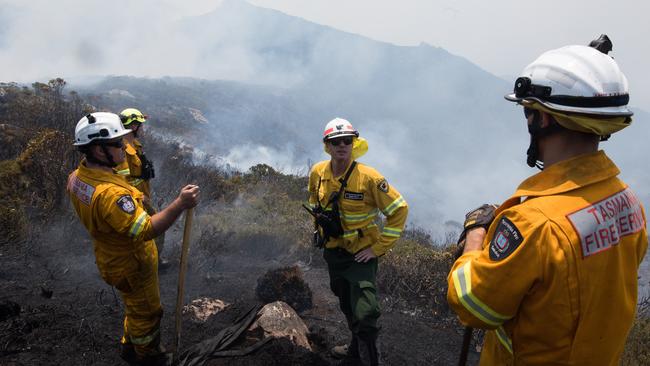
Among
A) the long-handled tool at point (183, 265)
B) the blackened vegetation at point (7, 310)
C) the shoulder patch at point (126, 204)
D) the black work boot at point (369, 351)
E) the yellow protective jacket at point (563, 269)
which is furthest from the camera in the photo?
the blackened vegetation at point (7, 310)

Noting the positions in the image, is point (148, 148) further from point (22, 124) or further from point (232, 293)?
point (232, 293)

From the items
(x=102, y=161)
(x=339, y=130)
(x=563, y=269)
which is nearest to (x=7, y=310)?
(x=102, y=161)

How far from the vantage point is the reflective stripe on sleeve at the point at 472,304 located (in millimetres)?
1374

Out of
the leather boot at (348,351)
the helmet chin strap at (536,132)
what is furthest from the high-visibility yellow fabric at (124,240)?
the helmet chin strap at (536,132)

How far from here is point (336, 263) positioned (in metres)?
3.56

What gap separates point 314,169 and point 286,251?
13.6ft

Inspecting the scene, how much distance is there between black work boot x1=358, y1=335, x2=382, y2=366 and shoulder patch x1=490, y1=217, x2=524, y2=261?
225cm

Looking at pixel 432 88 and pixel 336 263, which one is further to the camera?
pixel 432 88

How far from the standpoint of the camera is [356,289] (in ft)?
11.0

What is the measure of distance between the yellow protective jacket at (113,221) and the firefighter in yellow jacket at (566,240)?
2.25m

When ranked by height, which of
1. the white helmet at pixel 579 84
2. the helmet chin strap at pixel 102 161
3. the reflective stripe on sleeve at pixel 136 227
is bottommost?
the reflective stripe on sleeve at pixel 136 227

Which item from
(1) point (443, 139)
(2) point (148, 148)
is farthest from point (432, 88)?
(2) point (148, 148)

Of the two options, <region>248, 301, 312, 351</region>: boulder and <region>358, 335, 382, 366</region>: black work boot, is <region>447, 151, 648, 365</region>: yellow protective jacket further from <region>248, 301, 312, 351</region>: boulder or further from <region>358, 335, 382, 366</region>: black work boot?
<region>248, 301, 312, 351</region>: boulder

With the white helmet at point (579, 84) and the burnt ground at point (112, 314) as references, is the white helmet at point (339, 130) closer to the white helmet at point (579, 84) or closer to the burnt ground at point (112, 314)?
the burnt ground at point (112, 314)
